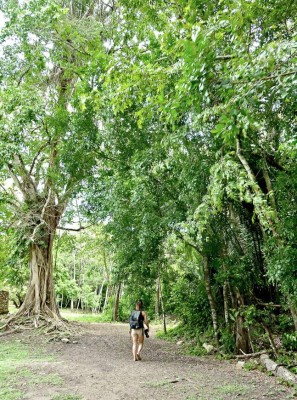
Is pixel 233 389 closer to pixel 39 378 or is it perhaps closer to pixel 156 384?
pixel 156 384

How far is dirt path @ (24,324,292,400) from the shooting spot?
452cm

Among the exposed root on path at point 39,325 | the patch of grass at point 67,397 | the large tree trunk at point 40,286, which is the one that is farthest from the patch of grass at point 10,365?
the large tree trunk at point 40,286

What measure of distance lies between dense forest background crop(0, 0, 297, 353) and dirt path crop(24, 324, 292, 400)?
3.54ft

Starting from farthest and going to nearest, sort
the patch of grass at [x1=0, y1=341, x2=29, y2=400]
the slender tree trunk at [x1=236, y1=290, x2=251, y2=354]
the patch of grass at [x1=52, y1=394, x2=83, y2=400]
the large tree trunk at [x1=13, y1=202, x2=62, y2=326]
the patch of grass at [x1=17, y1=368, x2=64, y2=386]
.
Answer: the large tree trunk at [x1=13, y1=202, x2=62, y2=326]
the slender tree trunk at [x1=236, y1=290, x2=251, y2=354]
the patch of grass at [x1=17, y1=368, x2=64, y2=386]
the patch of grass at [x1=0, y1=341, x2=29, y2=400]
the patch of grass at [x1=52, y1=394, x2=83, y2=400]

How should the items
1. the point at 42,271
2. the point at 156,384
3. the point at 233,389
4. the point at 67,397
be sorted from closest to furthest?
the point at 67,397, the point at 233,389, the point at 156,384, the point at 42,271

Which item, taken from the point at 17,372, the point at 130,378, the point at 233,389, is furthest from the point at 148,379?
the point at 17,372

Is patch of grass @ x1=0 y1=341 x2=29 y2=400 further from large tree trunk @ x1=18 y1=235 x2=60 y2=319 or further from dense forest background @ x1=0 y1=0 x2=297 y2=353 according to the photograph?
dense forest background @ x1=0 y1=0 x2=297 y2=353

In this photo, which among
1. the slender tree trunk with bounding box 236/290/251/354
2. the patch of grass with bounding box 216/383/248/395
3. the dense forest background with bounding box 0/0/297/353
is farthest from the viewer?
the slender tree trunk with bounding box 236/290/251/354

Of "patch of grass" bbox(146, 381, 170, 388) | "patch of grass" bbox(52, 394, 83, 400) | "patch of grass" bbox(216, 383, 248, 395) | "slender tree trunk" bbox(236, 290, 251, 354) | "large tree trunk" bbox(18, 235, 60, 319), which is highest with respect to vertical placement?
"large tree trunk" bbox(18, 235, 60, 319)

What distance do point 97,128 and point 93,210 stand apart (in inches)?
82.6

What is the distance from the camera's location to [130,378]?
5367 mm

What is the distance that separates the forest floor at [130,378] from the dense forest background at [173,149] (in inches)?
44.1

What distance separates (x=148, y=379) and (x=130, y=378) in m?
0.30

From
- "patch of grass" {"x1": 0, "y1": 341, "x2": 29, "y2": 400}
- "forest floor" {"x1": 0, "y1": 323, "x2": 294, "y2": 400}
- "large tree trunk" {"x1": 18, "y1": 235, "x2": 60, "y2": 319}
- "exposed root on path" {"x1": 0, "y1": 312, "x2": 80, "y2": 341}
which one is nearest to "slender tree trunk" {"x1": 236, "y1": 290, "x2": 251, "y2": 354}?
"forest floor" {"x1": 0, "y1": 323, "x2": 294, "y2": 400}
